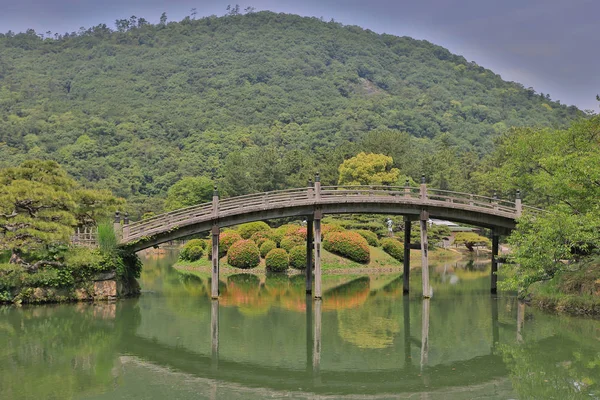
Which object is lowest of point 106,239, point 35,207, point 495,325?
point 495,325

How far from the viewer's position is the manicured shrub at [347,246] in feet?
159

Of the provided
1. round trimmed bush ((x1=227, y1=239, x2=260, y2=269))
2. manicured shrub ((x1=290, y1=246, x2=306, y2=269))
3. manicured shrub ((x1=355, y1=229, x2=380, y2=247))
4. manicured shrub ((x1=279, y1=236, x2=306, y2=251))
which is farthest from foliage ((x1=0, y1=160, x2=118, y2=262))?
manicured shrub ((x1=355, y1=229, x2=380, y2=247))

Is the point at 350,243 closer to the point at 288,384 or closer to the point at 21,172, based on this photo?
the point at 21,172

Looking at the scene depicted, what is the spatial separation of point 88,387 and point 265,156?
182 ft

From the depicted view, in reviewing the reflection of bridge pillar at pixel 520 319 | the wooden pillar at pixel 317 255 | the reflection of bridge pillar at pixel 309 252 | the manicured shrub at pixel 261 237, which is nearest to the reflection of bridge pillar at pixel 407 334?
the reflection of bridge pillar at pixel 520 319

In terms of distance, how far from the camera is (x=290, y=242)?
48.3 meters

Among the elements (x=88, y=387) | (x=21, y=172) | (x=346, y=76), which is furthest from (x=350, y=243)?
(x=346, y=76)

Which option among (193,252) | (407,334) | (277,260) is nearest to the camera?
(407,334)

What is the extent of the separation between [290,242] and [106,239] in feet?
62.5

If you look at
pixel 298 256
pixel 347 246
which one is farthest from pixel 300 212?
pixel 347 246

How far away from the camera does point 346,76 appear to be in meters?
184

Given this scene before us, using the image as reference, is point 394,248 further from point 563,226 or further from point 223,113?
point 223,113

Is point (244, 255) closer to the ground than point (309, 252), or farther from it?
closer to the ground

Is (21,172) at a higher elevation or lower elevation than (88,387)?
higher
